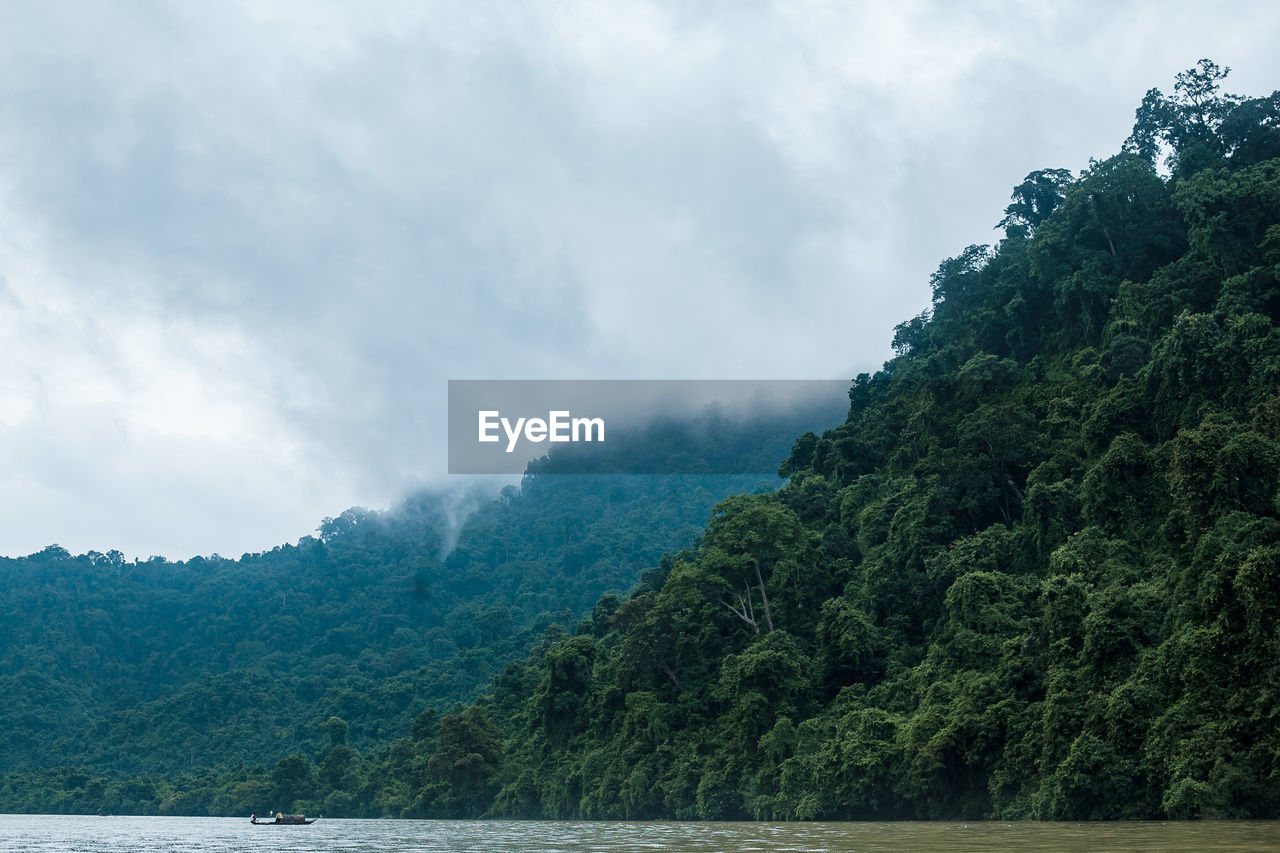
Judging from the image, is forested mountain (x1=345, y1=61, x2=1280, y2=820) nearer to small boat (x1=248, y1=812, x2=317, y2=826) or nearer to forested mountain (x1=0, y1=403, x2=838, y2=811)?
small boat (x1=248, y1=812, x2=317, y2=826)

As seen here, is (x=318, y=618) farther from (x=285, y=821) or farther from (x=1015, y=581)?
(x=1015, y=581)

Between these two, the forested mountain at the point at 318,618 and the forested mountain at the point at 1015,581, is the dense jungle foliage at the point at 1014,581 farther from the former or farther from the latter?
the forested mountain at the point at 318,618

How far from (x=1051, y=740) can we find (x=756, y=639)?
19.6 metres

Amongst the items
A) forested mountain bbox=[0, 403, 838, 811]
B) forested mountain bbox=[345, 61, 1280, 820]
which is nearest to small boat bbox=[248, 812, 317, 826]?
forested mountain bbox=[345, 61, 1280, 820]

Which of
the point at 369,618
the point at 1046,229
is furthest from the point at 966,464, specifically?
the point at 369,618

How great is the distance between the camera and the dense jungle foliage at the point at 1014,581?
95.9ft

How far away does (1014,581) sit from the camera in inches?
1532

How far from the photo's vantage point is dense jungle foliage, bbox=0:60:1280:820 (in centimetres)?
2923

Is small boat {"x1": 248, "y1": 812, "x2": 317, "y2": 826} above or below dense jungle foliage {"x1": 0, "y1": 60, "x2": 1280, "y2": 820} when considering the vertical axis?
below

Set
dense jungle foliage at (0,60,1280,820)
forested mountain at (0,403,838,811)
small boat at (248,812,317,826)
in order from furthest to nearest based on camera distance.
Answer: forested mountain at (0,403,838,811)
small boat at (248,812,317,826)
dense jungle foliage at (0,60,1280,820)

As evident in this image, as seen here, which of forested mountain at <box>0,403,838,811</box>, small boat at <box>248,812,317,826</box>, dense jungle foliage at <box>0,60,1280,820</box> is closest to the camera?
dense jungle foliage at <box>0,60,1280,820</box>

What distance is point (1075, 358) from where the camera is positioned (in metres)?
47.1

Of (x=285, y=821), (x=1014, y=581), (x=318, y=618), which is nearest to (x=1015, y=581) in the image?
(x=1014, y=581)

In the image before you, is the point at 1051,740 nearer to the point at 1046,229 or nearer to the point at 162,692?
the point at 1046,229
